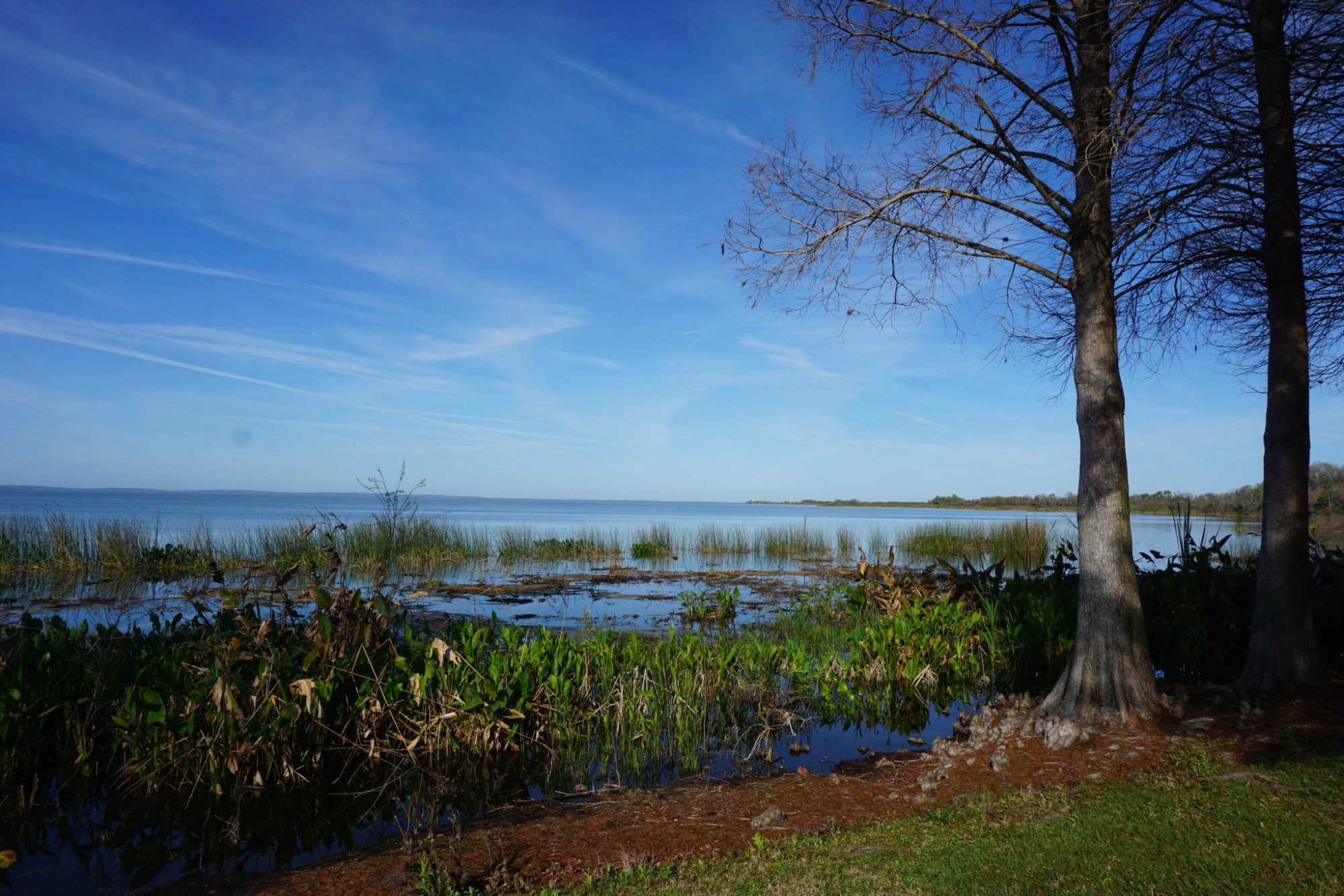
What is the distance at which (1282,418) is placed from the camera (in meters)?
6.60

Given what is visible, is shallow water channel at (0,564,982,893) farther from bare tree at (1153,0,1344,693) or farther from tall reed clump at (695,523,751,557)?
tall reed clump at (695,523,751,557)

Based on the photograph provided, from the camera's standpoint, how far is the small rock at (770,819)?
4562 millimetres

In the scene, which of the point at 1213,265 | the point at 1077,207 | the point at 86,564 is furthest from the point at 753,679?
the point at 86,564

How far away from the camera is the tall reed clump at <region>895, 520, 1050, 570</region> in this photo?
22594 mm

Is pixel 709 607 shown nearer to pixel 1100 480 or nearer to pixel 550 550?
pixel 1100 480

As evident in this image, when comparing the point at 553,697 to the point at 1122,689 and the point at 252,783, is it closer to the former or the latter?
the point at 252,783

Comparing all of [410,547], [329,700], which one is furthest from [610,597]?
[329,700]

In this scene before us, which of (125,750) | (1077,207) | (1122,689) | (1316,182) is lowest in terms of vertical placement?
(125,750)

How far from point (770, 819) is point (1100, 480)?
3.83m

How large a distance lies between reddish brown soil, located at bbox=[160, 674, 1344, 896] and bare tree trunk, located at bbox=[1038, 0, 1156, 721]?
0.41 metres

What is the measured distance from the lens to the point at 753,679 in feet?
26.9

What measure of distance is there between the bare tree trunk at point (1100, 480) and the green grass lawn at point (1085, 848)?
138 cm

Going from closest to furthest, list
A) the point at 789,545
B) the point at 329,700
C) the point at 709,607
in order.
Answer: the point at 329,700 → the point at 709,607 → the point at 789,545

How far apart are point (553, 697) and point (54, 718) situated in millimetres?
3843
